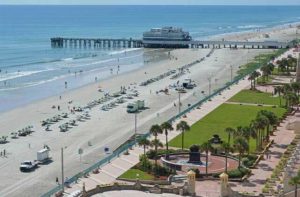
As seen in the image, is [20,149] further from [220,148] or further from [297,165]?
[297,165]

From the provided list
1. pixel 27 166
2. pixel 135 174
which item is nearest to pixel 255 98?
pixel 135 174

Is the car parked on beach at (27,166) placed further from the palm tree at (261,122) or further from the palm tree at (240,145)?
the palm tree at (261,122)

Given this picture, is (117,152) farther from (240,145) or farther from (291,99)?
(291,99)

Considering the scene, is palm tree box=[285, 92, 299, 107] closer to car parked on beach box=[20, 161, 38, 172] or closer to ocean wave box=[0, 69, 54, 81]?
car parked on beach box=[20, 161, 38, 172]

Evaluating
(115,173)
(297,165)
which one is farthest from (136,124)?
(297,165)

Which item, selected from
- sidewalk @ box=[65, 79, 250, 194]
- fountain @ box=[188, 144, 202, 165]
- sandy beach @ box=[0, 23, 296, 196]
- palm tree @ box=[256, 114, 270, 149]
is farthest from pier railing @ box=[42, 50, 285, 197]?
palm tree @ box=[256, 114, 270, 149]
